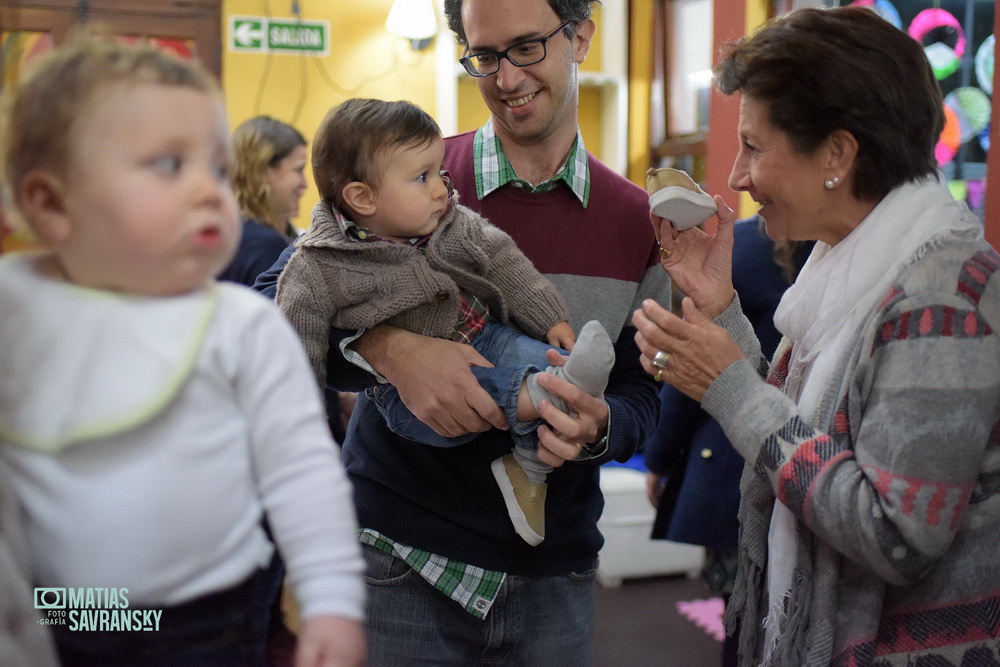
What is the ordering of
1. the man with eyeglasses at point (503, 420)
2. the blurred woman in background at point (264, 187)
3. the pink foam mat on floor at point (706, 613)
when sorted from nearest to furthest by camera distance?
1. the blurred woman in background at point (264, 187)
2. the man with eyeglasses at point (503, 420)
3. the pink foam mat on floor at point (706, 613)

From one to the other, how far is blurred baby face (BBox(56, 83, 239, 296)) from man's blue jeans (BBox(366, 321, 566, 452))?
2.33ft

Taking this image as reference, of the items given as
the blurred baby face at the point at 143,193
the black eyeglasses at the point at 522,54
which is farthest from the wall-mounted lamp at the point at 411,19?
the blurred baby face at the point at 143,193

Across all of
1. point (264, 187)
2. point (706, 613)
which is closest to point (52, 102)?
point (264, 187)

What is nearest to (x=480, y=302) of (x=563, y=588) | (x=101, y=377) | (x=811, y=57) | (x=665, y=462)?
(x=563, y=588)

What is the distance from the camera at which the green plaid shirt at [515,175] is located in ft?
5.04

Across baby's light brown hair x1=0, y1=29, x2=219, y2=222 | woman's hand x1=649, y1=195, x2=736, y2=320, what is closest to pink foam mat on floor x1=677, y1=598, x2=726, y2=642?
woman's hand x1=649, y1=195, x2=736, y2=320

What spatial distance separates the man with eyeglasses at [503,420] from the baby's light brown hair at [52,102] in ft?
2.41

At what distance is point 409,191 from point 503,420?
38cm

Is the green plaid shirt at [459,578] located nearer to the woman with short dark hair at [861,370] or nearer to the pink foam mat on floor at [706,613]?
the woman with short dark hair at [861,370]

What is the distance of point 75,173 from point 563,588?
1129mm

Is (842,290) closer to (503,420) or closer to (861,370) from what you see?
(861,370)

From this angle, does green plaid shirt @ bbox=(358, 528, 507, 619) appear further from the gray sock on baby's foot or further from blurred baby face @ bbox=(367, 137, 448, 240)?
blurred baby face @ bbox=(367, 137, 448, 240)

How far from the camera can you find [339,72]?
5.66m

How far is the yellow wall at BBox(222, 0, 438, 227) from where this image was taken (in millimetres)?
5414
